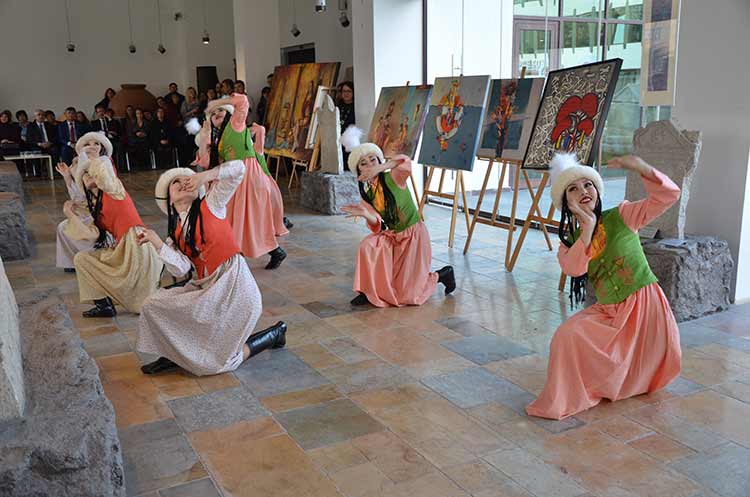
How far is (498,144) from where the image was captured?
23.0ft

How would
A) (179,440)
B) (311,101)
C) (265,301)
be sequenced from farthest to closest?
(311,101), (265,301), (179,440)

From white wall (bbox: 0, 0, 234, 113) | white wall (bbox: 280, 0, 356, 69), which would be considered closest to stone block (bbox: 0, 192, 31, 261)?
white wall (bbox: 280, 0, 356, 69)

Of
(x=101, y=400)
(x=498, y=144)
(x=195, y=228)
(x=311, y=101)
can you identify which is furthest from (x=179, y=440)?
(x=311, y=101)

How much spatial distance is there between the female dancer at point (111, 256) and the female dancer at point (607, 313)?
10.2 ft

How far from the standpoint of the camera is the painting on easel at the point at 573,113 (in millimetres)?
5609

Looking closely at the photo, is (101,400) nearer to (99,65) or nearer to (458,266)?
(458,266)

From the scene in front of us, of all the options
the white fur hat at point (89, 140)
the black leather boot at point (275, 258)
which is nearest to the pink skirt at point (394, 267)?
the black leather boot at point (275, 258)

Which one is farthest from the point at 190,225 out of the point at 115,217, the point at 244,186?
the point at 244,186

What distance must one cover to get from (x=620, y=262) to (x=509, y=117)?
3.51 m

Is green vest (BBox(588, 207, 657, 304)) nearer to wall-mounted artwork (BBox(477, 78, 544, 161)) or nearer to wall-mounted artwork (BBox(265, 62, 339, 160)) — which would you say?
wall-mounted artwork (BBox(477, 78, 544, 161))

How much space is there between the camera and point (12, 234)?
7359 millimetres

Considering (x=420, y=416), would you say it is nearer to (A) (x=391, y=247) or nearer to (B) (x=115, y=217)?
A: (A) (x=391, y=247)

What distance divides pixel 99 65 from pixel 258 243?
13246 mm

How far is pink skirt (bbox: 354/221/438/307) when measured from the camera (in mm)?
5461
